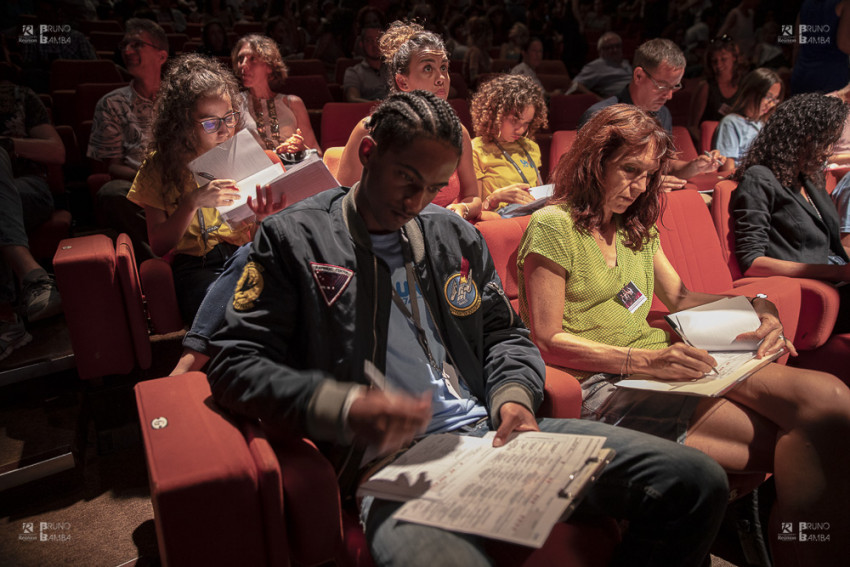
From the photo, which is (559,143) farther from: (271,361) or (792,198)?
(271,361)

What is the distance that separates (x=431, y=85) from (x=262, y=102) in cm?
109

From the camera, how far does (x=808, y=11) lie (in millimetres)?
3602

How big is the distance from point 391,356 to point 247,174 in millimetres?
964

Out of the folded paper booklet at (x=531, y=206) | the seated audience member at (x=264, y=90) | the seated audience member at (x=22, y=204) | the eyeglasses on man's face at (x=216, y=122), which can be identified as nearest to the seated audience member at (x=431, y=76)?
the folded paper booklet at (x=531, y=206)

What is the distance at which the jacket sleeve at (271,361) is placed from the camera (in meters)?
0.95

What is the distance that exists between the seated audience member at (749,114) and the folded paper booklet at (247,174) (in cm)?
247

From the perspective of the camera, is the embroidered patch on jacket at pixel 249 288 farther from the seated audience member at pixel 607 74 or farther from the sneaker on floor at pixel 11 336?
the seated audience member at pixel 607 74

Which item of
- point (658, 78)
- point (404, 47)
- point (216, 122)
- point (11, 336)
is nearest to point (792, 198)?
point (658, 78)

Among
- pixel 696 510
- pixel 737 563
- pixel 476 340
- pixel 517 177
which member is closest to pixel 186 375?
pixel 476 340

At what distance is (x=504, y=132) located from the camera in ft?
9.52

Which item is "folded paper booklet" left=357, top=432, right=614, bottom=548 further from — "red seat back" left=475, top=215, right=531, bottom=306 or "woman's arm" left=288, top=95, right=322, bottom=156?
"woman's arm" left=288, top=95, right=322, bottom=156

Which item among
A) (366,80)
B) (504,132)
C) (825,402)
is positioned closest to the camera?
(825,402)

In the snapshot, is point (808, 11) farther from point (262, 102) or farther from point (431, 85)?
point (262, 102)

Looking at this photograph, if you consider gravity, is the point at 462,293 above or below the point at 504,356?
above
